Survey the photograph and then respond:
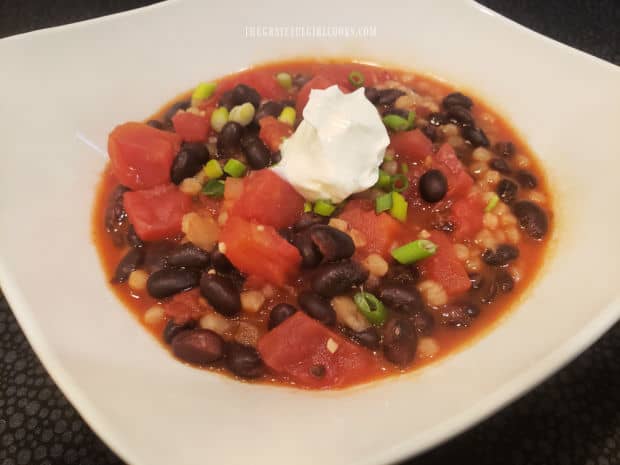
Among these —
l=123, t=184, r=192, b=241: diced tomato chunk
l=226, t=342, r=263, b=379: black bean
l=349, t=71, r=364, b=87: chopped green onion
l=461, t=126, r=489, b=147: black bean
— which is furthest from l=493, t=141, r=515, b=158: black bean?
l=226, t=342, r=263, b=379: black bean

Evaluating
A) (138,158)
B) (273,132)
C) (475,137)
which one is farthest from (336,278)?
(475,137)

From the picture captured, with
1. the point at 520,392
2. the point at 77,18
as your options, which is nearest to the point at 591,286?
the point at 520,392

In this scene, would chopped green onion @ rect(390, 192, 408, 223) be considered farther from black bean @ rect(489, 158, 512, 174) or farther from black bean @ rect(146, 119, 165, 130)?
black bean @ rect(146, 119, 165, 130)

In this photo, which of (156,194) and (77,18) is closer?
(156,194)

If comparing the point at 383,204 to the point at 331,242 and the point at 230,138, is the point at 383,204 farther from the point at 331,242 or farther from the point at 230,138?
the point at 230,138

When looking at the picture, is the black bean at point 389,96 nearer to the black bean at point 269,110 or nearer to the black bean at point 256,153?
the black bean at point 269,110

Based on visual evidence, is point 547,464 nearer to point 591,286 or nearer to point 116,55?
point 591,286
